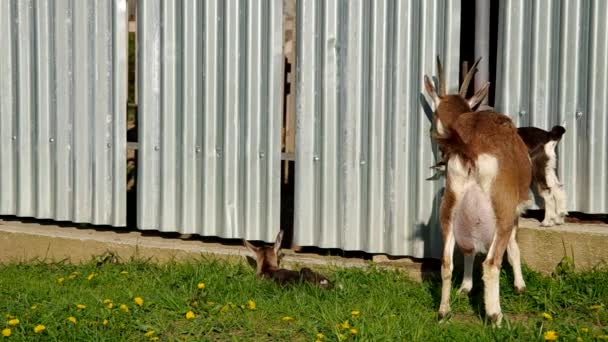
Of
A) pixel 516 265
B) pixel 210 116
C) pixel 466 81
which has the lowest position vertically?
pixel 516 265

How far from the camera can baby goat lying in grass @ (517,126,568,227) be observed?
303 inches

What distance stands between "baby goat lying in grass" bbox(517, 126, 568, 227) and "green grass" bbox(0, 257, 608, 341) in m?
0.51

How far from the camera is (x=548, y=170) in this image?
7.88m

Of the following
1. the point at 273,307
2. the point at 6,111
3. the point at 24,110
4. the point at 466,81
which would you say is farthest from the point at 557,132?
the point at 6,111

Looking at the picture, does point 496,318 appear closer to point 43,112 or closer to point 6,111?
point 43,112

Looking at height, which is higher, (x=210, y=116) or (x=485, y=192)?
(x=210, y=116)

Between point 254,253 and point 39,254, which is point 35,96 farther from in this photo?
point 254,253

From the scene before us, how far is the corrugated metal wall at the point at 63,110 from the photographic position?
9.31 m

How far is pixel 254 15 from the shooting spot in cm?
874

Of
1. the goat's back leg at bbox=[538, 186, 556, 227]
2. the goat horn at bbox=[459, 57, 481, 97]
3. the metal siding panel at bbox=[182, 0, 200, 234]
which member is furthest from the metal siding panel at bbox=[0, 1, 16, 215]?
the goat's back leg at bbox=[538, 186, 556, 227]

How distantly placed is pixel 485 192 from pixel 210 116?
10.3ft

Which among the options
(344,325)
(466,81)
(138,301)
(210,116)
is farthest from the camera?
(210,116)

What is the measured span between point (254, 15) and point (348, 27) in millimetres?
864

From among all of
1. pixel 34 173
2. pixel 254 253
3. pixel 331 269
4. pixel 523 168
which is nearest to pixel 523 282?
pixel 523 168
